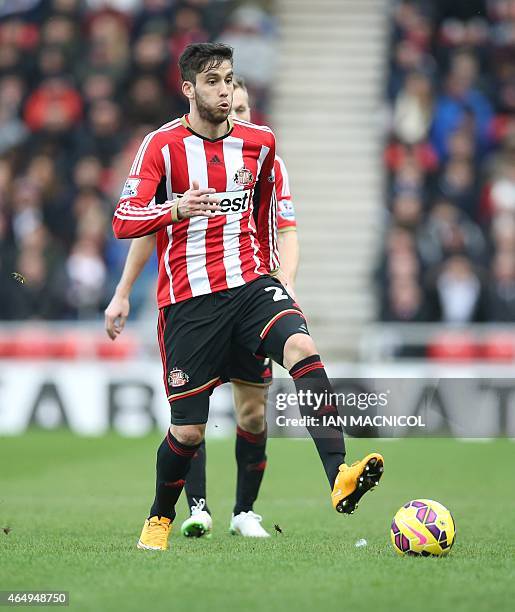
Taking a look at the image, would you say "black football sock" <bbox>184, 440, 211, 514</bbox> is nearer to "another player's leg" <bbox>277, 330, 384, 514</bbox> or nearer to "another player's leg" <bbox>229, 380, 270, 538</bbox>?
"another player's leg" <bbox>229, 380, 270, 538</bbox>

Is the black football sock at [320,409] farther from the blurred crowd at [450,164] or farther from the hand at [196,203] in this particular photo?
the blurred crowd at [450,164]

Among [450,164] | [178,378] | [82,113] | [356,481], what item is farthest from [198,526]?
[82,113]

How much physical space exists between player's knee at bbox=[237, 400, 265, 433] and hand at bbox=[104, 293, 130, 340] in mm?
807

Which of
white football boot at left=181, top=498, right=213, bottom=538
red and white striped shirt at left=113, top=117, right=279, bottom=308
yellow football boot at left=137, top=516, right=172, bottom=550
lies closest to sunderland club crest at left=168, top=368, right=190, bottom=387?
red and white striped shirt at left=113, top=117, right=279, bottom=308

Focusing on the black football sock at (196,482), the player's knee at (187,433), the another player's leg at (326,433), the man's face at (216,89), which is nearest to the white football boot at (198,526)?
the black football sock at (196,482)

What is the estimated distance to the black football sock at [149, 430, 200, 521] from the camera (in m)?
6.35

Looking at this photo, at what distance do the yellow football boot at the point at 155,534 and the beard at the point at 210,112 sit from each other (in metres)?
2.00

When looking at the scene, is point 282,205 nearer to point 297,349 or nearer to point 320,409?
point 297,349

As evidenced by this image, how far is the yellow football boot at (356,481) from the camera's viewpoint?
18.1 feet

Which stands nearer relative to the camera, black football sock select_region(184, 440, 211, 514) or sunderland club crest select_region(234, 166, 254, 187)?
sunderland club crest select_region(234, 166, 254, 187)

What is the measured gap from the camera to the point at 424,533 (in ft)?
19.6

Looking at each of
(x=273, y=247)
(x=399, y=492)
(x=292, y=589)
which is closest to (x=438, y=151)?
(x=399, y=492)

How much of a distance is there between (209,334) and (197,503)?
4.22ft

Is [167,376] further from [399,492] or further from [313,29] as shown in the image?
[313,29]
